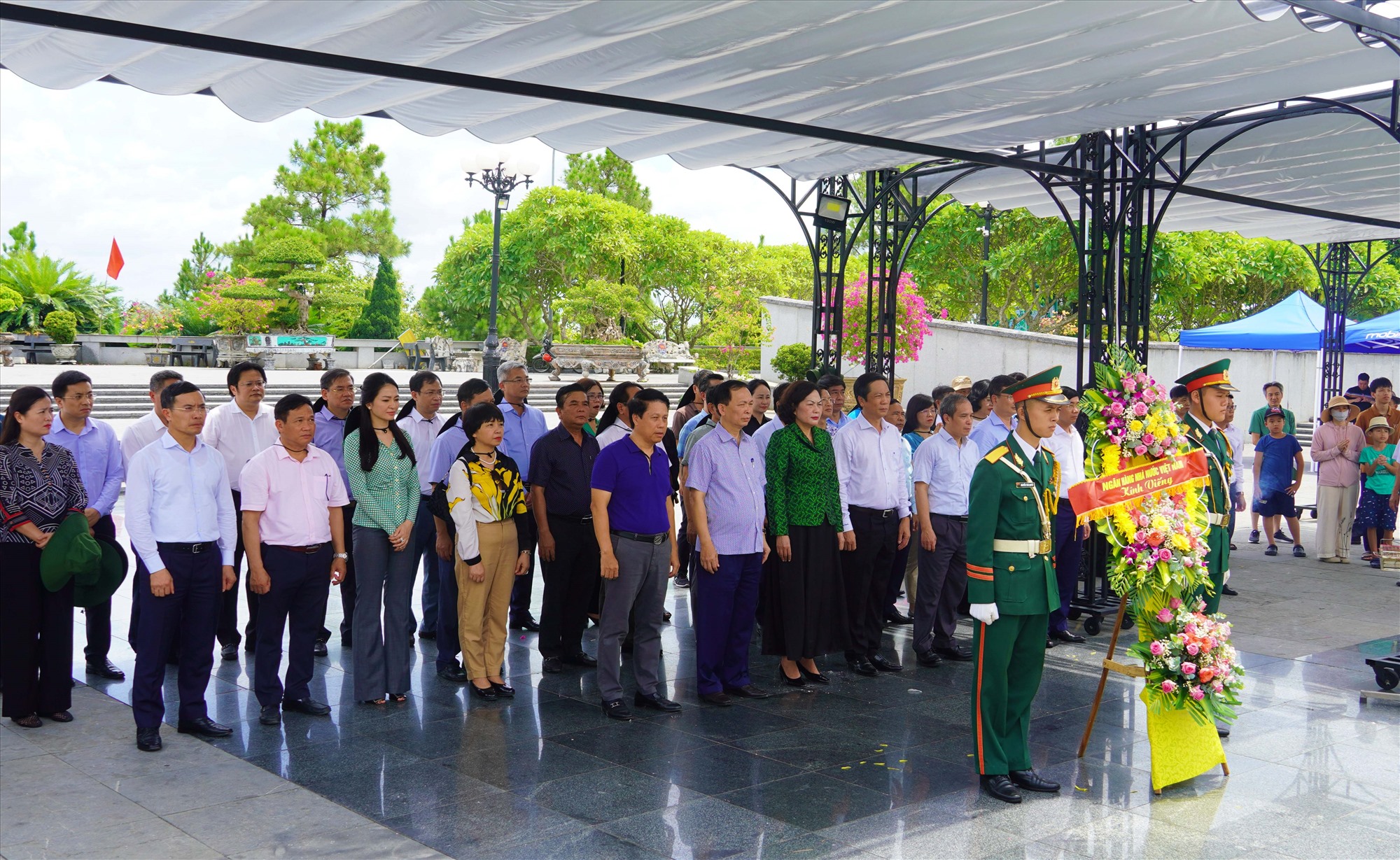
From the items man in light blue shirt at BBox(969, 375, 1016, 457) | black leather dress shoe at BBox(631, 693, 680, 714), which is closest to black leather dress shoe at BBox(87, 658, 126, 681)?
black leather dress shoe at BBox(631, 693, 680, 714)

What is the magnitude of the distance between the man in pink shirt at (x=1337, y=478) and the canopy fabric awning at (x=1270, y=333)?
5680 mm

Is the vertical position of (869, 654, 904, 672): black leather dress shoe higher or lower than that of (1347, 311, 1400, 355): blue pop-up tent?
lower

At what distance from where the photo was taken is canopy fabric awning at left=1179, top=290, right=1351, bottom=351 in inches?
645

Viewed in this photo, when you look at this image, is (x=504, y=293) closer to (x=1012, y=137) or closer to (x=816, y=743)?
(x=1012, y=137)

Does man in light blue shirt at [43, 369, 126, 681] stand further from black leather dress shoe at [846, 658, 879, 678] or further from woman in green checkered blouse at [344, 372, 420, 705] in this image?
black leather dress shoe at [846, 658, 879, 678]

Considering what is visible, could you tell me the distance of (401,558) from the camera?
5855mm

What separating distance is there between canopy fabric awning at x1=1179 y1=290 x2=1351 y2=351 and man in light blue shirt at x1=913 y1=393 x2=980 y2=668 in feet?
36.9

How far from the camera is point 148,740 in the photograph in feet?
16.4

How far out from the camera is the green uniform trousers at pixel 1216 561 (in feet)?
18.2

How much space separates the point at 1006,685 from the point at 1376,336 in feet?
49.6

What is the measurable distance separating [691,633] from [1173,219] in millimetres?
8919

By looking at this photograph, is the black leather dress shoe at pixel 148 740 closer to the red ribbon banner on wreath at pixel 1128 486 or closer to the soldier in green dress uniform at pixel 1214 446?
the red ribbon banner on wreath at pixel 1128 486

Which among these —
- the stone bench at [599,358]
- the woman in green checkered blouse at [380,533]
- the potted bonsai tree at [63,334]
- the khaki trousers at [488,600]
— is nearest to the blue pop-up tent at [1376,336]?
the khaki trousers at [488,600]

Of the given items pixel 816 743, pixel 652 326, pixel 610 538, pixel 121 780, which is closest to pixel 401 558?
pixel 610 538
